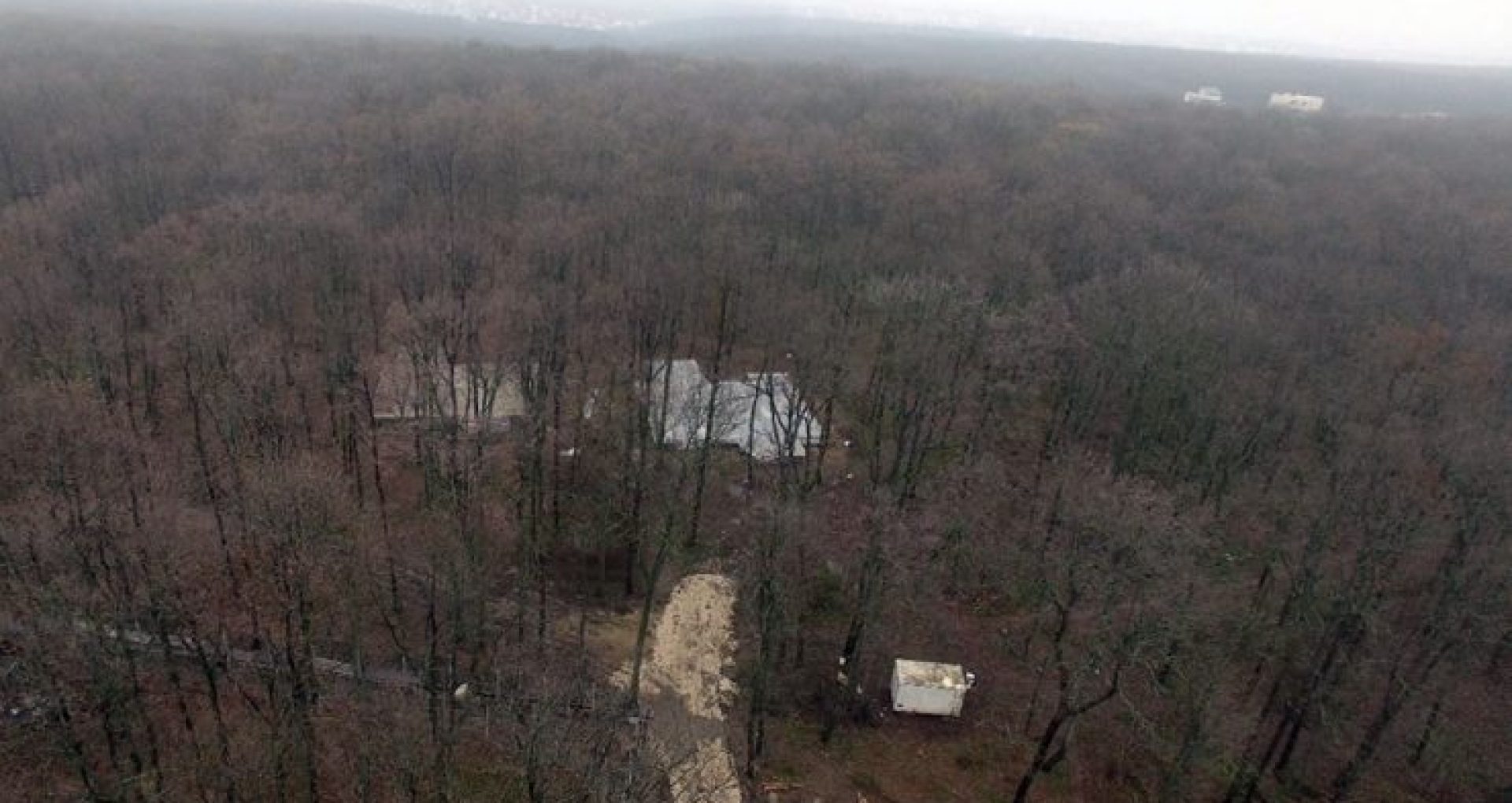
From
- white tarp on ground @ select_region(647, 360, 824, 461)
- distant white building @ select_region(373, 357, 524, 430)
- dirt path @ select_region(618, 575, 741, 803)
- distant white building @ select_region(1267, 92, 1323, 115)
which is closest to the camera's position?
dirt path @ select_region(618, 575, 741, 803)

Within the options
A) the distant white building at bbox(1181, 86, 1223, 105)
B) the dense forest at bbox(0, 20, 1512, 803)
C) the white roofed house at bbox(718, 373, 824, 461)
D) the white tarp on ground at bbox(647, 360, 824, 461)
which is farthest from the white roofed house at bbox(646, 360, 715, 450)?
the distant white building at bbox(1181, 86, 1223, 105)

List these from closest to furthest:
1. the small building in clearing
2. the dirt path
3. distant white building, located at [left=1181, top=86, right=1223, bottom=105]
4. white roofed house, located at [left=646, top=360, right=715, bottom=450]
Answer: the dirt path < the small building in clearing < white roofed house, located at [left=646, top=360, right=715, bottom=450] < distant white building, located at [left=1181, top=86, right=1223, bottom=105]

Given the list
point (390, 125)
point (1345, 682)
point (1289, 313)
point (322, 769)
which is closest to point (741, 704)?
point (322, 769)

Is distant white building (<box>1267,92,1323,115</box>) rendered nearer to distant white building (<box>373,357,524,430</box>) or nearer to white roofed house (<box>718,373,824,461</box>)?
white roofed house (<box>718,373,824,461</box>)

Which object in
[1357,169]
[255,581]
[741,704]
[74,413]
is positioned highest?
[1357,169]

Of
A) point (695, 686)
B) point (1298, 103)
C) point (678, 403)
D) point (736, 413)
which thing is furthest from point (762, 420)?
point (1298, 103)

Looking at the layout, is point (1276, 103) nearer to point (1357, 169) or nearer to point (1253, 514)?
point (1357, 169)
